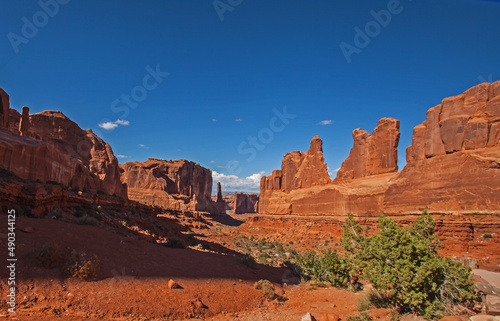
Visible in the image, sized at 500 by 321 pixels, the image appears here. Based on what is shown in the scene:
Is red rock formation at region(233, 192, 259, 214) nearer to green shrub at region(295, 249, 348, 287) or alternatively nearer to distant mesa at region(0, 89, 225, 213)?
distant mesa at region(0, 89, 225, 213)

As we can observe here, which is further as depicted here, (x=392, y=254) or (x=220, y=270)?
(x=220, y=270)

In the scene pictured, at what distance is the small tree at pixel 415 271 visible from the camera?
20.7ft

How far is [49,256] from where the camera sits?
6.76m

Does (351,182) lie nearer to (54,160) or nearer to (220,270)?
(220,270)

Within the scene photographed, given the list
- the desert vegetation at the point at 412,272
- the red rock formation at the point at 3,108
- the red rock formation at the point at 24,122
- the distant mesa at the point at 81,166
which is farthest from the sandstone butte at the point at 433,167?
the red rock formation at the point at 24,122

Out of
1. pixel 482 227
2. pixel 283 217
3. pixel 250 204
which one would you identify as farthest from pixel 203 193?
pixel 482 227

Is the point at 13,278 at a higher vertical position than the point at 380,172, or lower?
lower

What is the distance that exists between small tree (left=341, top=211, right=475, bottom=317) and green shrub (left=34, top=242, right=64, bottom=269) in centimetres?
792

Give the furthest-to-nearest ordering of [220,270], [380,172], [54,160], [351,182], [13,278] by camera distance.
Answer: [351,182], [380,172], [54,160], [220,270], [13,278]

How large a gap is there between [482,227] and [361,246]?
1286 centimetres

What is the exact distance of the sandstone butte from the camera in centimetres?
1783

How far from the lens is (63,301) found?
604 centimetres

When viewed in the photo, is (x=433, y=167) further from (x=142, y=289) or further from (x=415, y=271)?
(x=142, y=289)

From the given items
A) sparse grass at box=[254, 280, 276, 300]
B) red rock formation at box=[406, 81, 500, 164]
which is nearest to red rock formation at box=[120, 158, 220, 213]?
red rock formation at box=[406, 81, 500, 164]
